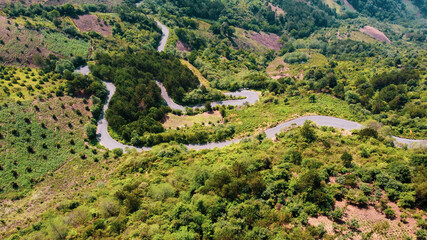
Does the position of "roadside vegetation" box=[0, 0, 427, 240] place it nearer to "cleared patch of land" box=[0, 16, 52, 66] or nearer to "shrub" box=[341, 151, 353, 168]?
"shrub" box=[341, 151, 353, 168]

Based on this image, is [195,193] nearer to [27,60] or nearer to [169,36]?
[27,60]

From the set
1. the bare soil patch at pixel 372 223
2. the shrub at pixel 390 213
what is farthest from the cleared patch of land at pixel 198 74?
the shrub at pixel 390 213

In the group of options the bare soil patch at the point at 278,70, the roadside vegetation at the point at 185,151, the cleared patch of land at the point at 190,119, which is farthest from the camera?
the bare soil patch at the point at 278,70

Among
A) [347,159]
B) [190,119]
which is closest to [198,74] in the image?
[190,119]

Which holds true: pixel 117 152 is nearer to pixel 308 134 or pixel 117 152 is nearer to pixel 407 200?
pixel 308 134

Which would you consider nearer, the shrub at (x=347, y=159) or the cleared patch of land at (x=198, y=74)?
the shrub at (x=347, y=159)

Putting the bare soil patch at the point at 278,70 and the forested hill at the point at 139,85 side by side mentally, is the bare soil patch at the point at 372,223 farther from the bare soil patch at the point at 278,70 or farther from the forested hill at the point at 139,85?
the bare soil patch at the point at 278,70
